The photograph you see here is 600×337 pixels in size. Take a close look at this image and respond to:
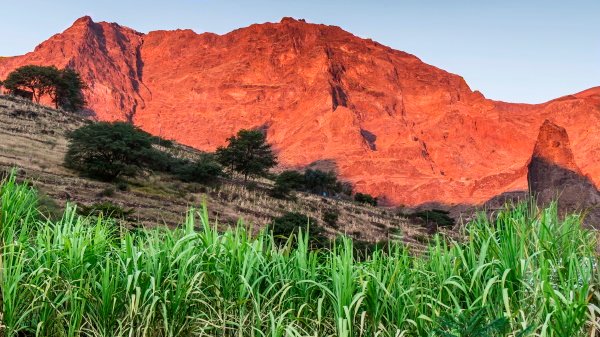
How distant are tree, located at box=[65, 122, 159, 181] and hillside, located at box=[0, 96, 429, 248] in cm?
125

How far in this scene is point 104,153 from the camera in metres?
44.4

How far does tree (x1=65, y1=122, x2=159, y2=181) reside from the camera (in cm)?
4331

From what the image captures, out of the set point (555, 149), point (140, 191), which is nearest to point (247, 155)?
point (140, 191)

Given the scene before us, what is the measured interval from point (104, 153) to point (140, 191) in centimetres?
547

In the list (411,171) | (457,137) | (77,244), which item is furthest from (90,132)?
(457,137)

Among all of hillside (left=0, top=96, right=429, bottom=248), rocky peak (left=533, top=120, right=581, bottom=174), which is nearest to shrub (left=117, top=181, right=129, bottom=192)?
hillside (left=0, top=96, right=429, bottom=248)

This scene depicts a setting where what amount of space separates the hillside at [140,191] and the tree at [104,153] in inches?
49.4

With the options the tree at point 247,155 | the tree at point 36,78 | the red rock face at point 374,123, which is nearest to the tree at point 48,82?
the tree at point 36,78

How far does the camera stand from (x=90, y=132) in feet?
148

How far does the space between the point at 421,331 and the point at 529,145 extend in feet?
552

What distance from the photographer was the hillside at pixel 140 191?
35.5 m

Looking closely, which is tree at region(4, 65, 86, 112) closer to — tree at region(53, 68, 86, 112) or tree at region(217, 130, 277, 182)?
tree at region(53, 68, 86, 112)

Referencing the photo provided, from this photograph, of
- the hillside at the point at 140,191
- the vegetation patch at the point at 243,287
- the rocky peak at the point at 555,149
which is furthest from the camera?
the rocky peak at the point at 555,149

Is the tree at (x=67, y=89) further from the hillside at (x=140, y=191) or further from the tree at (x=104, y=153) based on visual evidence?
the tree at (x=104, y=153)
